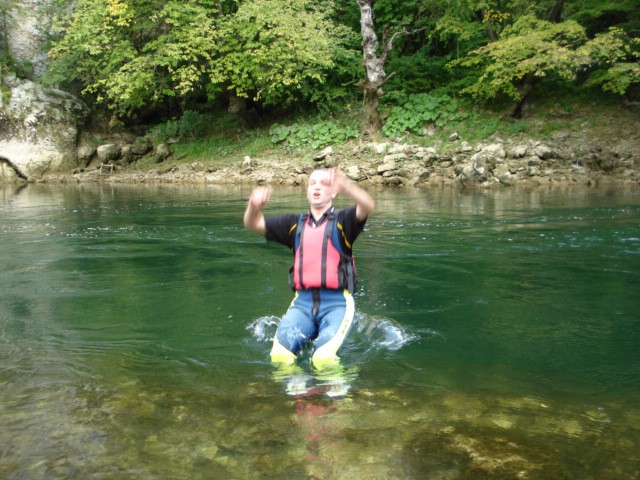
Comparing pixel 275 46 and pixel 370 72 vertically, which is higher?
pixel 275 46

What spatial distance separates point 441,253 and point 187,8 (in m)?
16.5

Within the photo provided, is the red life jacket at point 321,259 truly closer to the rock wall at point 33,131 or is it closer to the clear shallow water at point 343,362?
the clear shallow water at point 343,362

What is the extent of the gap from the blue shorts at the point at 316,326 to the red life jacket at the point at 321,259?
0.33 feet

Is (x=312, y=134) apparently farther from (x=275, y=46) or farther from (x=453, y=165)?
(x=453, y=165)

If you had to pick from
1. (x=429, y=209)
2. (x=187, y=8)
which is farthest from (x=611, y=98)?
(x=187, y=8)

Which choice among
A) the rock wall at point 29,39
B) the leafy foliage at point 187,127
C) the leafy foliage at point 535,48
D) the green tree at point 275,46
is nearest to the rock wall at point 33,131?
the rock wall at point 29,39

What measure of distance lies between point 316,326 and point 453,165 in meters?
15.5

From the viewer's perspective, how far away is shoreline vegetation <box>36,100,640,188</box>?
18266 millimetres

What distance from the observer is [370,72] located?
2148 centimetres

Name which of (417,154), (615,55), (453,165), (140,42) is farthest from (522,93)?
(140,42)

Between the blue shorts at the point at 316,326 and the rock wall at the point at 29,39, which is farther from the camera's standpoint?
the rock wall at the point at 29,39

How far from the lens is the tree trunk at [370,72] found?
20.6 metres

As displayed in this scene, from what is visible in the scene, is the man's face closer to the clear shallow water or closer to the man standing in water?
the man standing in water

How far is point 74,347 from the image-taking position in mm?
4977
